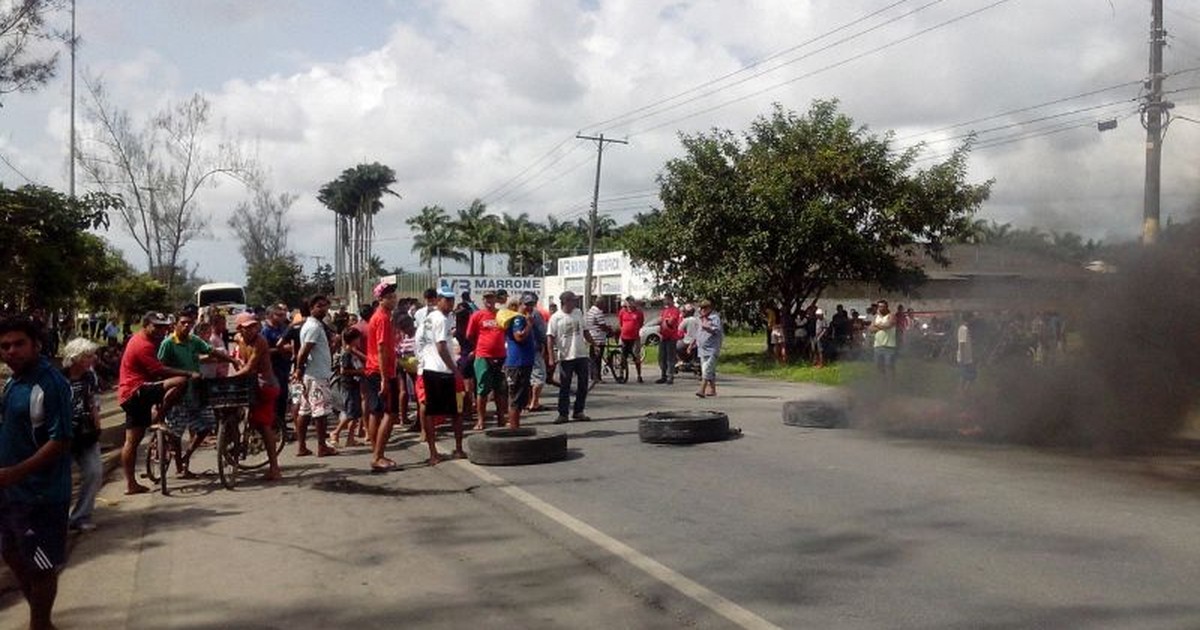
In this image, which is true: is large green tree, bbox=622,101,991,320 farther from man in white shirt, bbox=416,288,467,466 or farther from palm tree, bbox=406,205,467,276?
palm tree, bbox=406,205,467,276

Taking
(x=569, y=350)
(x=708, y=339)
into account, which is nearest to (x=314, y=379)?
(x=569, y=350)

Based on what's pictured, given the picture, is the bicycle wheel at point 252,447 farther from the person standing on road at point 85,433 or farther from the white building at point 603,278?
the white building at point 603,278

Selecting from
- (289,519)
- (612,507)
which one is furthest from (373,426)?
(612,507)

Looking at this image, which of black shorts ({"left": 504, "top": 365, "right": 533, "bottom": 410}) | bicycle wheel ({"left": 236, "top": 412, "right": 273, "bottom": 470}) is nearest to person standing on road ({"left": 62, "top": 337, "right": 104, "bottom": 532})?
bicycle wheel ({"left": 236, "top": 412, "right": 273, "bottom": 470})

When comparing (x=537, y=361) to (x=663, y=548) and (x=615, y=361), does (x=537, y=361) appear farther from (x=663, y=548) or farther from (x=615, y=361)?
(x=663, y=548)

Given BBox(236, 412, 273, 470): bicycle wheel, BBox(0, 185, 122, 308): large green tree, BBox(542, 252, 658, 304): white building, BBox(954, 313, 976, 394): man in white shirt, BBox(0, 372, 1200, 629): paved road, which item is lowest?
BBox(0, 372, 1200, 629): paved road

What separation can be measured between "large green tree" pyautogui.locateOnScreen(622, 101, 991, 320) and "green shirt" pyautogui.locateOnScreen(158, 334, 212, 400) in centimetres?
1660

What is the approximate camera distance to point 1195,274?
32.8 ft

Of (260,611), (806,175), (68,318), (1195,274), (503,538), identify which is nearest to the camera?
(260,611)

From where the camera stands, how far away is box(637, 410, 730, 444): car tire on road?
11352 millimetres

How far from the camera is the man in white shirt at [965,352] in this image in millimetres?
14992

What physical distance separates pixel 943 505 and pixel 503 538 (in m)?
3.42

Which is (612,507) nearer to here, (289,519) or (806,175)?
(289,519)

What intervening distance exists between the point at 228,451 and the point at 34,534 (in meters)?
4.98
